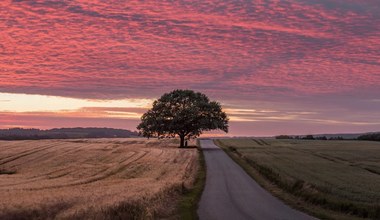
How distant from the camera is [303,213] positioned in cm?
2527

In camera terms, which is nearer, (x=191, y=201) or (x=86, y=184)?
(x=191, y=201)

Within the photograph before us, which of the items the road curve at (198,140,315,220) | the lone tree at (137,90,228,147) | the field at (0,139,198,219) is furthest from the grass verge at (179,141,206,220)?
the lone tree at (137,90,228,147)

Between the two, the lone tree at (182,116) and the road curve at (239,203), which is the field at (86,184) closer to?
the road curve at (239,203)

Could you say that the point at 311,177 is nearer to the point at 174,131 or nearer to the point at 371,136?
the point at 174,131

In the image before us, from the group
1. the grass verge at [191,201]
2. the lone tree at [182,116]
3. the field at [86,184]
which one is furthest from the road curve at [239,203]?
the lone tree at [182,116]

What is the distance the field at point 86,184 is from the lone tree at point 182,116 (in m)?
31.4

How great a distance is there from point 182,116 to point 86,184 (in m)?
67.4

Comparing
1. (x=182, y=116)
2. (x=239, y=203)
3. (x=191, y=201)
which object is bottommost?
(x=191, y=201)

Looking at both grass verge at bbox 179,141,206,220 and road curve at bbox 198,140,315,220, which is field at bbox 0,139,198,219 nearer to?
grass verge at bbox 179,141,206,220

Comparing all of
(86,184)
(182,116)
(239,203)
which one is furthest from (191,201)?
(182,116)

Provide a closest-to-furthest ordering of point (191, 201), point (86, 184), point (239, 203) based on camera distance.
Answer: point (239, 203) → point (191, 201) → point (86, 184)

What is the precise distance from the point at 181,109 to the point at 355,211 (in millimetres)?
86991

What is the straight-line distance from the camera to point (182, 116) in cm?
10944

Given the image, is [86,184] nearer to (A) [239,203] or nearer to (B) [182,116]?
(A) [239,203]
